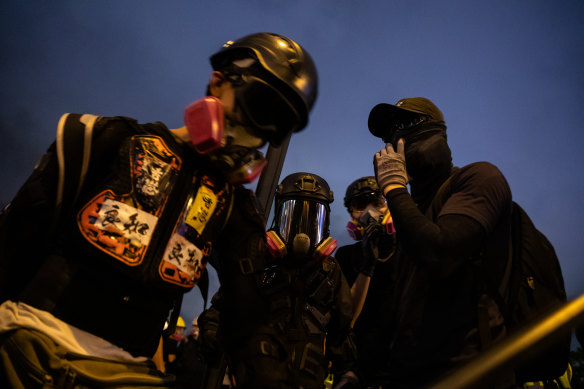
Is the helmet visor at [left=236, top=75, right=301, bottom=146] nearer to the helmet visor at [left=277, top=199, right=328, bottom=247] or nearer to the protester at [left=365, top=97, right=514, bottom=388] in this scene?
the protester at [left=365, top=97, right=514, bottom=388]

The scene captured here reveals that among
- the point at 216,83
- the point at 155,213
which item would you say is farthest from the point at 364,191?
the point at 155,213

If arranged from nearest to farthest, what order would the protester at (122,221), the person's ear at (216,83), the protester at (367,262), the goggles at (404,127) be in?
the protester at (122,221) → the person's ear at (216,83) → the goggles at (404,127) → the protester at (367,262)

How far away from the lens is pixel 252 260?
202 centimetres

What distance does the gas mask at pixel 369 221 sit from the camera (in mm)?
3748

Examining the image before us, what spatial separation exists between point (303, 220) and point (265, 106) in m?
2.31

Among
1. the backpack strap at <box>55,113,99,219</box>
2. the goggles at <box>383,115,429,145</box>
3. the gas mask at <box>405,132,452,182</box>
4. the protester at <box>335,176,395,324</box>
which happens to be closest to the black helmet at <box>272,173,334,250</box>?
the protester at <box>335,176,395,324</box>

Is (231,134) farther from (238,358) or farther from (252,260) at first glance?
(238,358)

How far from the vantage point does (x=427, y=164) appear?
217cm

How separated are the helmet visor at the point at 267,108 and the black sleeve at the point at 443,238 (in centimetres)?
92

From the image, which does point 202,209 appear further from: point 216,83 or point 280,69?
point 280,69

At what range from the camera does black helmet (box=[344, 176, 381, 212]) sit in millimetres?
4805

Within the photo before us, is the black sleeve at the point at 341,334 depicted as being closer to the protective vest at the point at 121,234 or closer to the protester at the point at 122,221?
the protester at the point at 122,221

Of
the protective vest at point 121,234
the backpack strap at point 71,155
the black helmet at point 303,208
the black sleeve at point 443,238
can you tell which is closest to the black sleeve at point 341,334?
the black helmet at point 303,208

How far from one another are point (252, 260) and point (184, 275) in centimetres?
46
